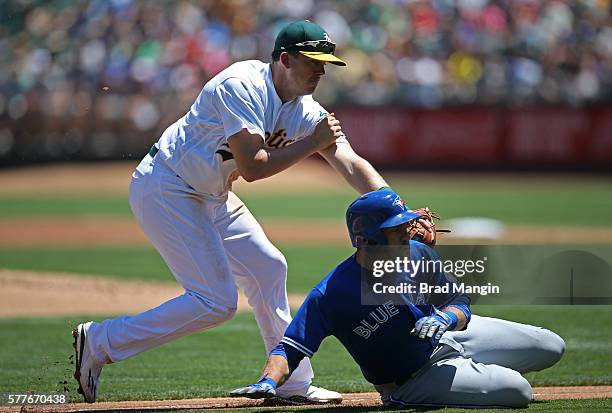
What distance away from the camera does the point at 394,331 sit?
4.95m

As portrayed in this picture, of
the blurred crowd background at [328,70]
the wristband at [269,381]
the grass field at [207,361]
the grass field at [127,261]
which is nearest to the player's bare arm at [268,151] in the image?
the wristband at [269,381]

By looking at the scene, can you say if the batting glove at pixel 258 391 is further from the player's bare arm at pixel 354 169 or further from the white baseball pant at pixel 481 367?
the player's bare arm at pixel 354 169

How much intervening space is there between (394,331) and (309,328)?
1.36ft

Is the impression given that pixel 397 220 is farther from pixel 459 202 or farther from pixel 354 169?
pixel 459 202

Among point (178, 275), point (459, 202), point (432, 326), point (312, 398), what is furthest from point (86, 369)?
point (459, 202)

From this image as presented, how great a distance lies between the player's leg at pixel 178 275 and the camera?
17.6 feet

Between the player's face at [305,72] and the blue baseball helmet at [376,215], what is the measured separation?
820 mm

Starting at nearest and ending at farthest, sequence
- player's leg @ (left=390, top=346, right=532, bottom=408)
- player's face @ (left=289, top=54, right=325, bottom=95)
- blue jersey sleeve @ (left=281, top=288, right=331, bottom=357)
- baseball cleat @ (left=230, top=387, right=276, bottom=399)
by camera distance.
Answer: baseball cleat @ (left=230, top=387, right=276, bottom=399) < blue jersey sleeve @ (left=281, top=288, right=331, bottom=357) < player's leg @ (left=390, top=346, right=532, bottom=408) < player's face @ (left=289, top=54, right=325, bottom=95)

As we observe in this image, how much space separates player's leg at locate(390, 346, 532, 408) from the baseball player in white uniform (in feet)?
3.45

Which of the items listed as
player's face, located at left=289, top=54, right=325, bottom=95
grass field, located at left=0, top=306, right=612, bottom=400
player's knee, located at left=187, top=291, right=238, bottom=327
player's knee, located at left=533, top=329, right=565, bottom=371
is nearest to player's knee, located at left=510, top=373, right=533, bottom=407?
player's knee, located at left=533, top=329, right=565, bottom=371

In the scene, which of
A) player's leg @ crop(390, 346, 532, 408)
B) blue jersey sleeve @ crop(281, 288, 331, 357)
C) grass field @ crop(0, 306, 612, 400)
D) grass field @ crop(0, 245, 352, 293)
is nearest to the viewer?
blue jersey sleeve @ crop(281, 288, 331, 357)

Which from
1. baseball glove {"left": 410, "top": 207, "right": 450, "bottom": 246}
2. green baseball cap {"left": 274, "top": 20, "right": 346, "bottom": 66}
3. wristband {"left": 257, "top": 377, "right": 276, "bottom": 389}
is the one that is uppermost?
green baseball cap {"left": 274, "top": 20, "right": 346, "bottom": 66}

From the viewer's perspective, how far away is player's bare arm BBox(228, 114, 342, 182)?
16.8 feet

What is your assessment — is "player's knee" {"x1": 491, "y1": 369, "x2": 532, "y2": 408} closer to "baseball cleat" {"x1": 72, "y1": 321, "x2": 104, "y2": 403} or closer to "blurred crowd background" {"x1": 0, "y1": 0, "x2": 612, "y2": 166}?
"baseball cleat" {"x1": 72, "y1": 321, "x2": 104, "y2": 403}
